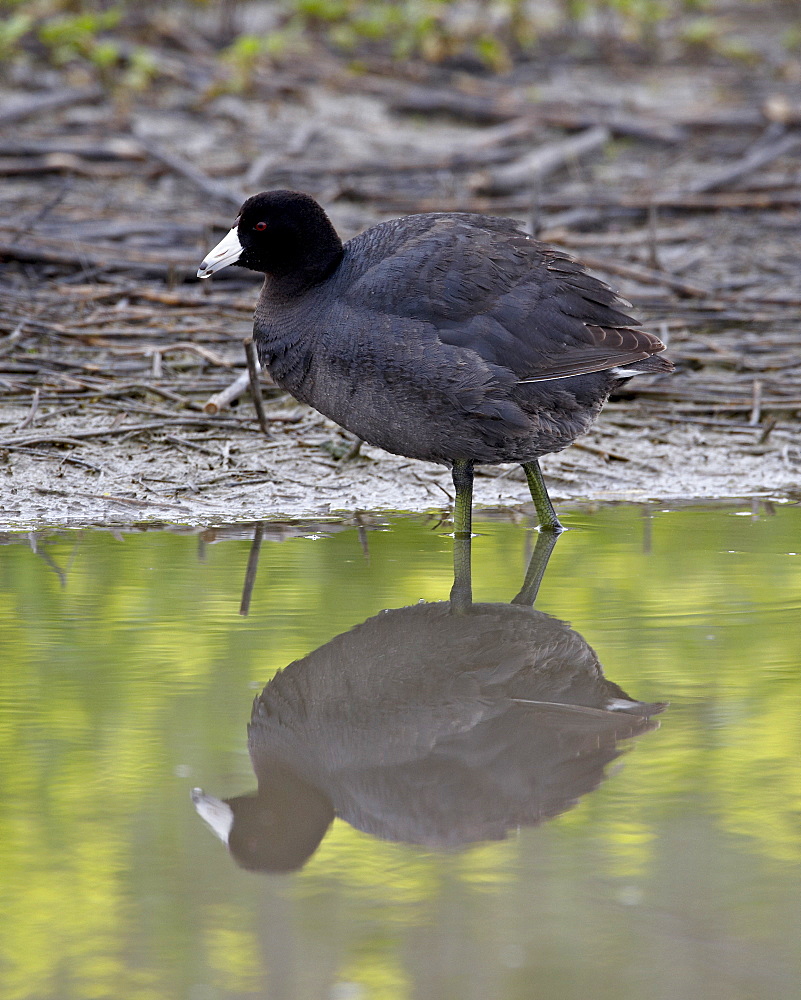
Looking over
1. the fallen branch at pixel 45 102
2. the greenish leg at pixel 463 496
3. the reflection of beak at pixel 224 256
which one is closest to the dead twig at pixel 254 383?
the reflection of beak at pixel 224 256

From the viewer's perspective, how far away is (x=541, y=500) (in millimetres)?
5469

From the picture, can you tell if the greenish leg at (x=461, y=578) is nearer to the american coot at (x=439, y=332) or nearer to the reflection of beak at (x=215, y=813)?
the american coot at (x=439, y=332)

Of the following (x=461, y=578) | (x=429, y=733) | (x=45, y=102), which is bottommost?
(x=461, y=578)

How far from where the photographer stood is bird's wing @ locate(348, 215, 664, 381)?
4859 mm

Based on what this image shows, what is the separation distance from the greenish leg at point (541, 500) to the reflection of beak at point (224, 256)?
1396mm

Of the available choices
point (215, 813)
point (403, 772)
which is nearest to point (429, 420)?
point (403, 772)

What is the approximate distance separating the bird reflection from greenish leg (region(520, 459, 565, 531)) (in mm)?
1117

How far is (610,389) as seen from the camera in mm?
5242

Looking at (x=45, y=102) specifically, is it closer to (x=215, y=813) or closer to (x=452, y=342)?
(x=452, y=342)

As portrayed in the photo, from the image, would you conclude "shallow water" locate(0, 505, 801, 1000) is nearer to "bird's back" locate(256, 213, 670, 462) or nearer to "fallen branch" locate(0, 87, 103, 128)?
"bird's back" locate(256, 213, 670, 462)

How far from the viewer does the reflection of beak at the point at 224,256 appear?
5.25 m

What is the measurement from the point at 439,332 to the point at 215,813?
7.92 ft

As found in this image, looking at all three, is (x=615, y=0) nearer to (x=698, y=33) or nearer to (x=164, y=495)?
(x=698, y=33)

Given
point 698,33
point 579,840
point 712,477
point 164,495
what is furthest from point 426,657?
point 698,33
